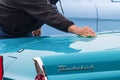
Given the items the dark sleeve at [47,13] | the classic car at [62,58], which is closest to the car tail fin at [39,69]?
the classic car at [62,58]

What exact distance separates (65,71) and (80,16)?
269 centimetres

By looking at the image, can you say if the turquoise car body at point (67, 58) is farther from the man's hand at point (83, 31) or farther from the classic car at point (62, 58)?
the man's hand at point (83, 31)

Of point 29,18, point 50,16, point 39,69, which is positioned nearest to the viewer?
point 39,69

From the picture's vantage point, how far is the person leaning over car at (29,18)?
2561 millimetres

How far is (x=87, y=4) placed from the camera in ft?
14.8

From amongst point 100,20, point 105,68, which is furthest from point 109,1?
point 105,68

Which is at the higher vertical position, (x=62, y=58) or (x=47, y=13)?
(x=47, y=13)

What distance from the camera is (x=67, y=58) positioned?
188 cm

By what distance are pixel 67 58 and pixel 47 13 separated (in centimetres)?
74

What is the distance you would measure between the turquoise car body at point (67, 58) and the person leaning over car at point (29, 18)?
0.60 feet

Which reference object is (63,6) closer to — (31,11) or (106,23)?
(106,23)

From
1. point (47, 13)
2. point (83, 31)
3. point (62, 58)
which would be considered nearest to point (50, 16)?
point (47, 13)

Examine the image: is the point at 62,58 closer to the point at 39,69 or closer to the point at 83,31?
the point at 39,69

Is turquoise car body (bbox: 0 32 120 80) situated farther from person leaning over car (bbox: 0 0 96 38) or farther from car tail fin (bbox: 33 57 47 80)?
person leaning over car (bbox: 0 0 96 38)
